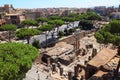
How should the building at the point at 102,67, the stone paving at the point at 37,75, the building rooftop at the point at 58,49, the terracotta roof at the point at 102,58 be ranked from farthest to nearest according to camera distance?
the building rooftop at the point at 58,49 → the stone paving at the point at 37,75 → the terracotta roof at the point at 102,58 → the building at the point at 102,67

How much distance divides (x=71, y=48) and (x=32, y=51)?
2168 centimetres

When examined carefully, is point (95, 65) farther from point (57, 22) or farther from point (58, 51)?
point (57, 22)

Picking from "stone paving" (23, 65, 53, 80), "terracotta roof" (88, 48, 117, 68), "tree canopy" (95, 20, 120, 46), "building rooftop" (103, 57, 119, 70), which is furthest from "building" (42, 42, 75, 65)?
"tree canopy" (95, 20, 120, 46)

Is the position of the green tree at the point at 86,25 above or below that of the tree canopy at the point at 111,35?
below

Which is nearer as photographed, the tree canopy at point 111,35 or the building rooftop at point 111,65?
the tree canopy at point 111,35

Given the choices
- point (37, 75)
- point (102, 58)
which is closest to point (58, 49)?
point (37, 75)

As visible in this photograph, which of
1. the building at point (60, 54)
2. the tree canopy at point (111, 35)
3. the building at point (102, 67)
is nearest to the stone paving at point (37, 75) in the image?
the building at point (102, 67)

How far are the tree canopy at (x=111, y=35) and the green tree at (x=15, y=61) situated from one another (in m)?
8.53

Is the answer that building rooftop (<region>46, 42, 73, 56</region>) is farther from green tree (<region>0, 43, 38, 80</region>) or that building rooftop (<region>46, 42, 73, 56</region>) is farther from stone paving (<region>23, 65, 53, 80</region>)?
green tree (<region>0, 43, 38, 80</region>)

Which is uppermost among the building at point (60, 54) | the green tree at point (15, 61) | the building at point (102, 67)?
the green tree at point (15, 61)

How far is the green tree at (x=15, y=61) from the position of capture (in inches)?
565

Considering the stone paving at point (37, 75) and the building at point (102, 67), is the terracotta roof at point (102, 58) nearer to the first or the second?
the building at point (102, 67)

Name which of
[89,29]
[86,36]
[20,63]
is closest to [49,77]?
[20,63]

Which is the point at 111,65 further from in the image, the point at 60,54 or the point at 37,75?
the point at 60,54
